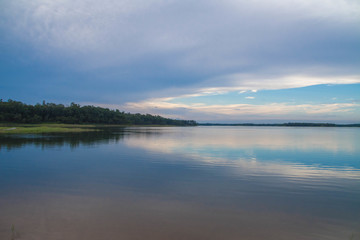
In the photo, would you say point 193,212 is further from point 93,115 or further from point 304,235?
point 93,115

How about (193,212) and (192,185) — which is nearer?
(193,212)

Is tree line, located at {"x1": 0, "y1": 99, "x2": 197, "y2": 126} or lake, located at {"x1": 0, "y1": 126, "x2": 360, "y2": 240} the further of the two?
tree line, located at {"x1": 0, "y1": 99, "x2": 197, "y2": 126}

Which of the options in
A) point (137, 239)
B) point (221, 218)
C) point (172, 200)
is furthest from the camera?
point (172, 200)

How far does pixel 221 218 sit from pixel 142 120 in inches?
6969

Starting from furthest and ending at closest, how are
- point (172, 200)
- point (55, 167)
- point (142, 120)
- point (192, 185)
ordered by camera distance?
point (142, 120), point (55, 167), point (192, 185), point (172, 200)

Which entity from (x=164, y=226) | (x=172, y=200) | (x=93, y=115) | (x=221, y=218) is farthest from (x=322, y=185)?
(x=93, y=115)

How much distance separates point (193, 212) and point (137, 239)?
2.24 metres

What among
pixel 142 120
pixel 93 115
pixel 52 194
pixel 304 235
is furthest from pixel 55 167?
pixel 142 120

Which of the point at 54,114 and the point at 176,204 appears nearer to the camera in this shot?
the point at 176,204

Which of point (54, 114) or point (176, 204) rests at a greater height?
point (54, 114)

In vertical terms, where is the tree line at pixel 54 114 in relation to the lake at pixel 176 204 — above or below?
above

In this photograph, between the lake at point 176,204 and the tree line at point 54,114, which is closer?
the lake at point 176,204

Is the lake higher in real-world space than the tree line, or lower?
lower

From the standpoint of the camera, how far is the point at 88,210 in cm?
712
